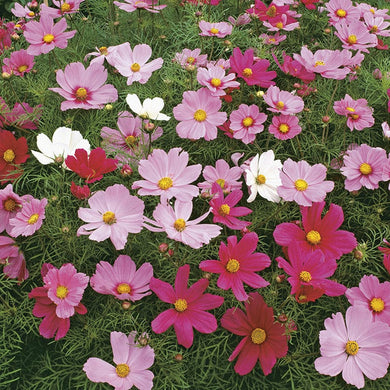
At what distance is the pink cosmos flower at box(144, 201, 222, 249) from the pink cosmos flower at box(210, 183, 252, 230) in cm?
5

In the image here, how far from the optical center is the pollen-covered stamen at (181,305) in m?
0.71

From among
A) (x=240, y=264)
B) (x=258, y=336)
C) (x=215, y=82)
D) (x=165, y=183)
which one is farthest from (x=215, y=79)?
(x=258, y=336)

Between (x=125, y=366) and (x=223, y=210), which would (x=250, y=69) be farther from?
(x=125, y=366)

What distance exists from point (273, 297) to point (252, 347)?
0.09m

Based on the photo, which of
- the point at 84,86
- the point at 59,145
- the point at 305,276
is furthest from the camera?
the point at 84,86

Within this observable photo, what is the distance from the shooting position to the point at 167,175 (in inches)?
30.1

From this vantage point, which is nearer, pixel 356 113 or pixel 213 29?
pixel 356 113

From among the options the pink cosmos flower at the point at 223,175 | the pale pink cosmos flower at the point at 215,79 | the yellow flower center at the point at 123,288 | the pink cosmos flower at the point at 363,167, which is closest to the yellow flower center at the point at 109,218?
the yellow flower center at the point at 123,288

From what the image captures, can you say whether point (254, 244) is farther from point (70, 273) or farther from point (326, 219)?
point (70, 273)

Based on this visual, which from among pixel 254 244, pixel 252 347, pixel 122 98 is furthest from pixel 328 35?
pixel 252 347

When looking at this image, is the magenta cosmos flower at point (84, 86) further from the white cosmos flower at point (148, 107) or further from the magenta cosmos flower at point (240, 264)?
the magenta cosmos flower at point (240, 264)

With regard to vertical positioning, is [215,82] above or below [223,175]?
above

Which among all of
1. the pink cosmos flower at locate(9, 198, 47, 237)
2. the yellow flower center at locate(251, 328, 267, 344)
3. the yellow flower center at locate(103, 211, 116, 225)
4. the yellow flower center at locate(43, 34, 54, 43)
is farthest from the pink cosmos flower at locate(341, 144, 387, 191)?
the yellow flower center at locate(43, 34, 54, 43)

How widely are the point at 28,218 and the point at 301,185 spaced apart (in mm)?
445
